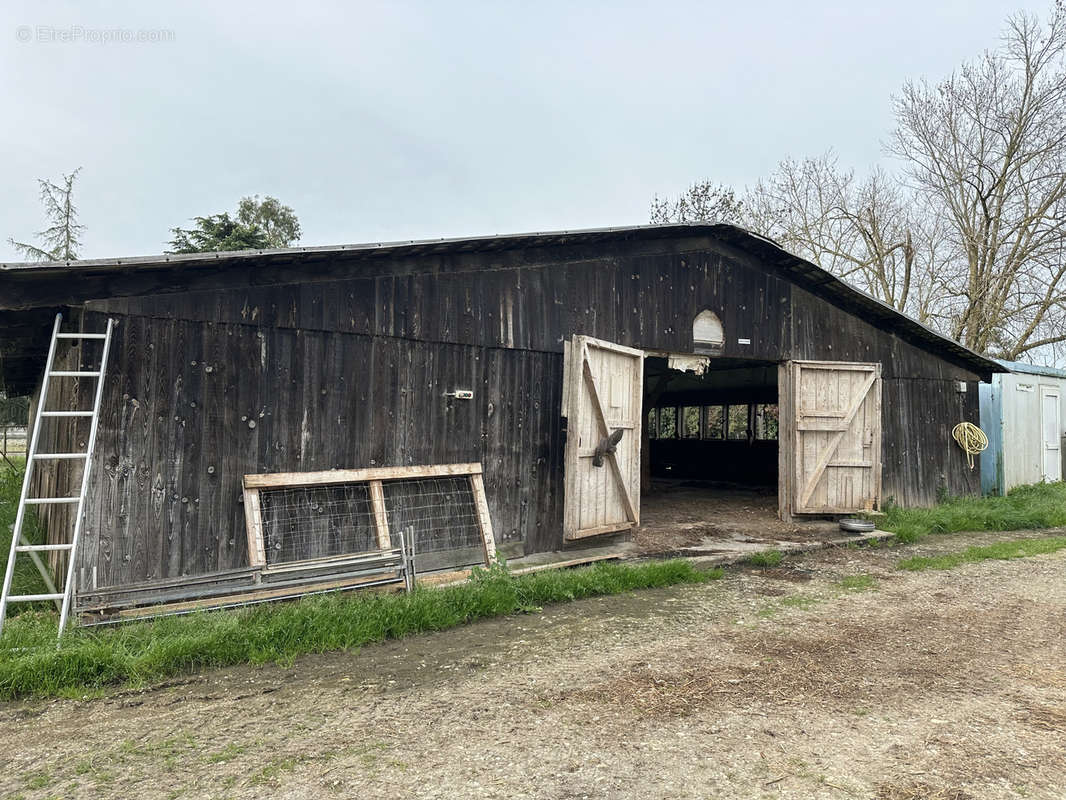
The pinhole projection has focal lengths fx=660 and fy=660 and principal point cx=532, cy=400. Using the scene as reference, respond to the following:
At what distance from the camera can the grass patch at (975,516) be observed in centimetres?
896

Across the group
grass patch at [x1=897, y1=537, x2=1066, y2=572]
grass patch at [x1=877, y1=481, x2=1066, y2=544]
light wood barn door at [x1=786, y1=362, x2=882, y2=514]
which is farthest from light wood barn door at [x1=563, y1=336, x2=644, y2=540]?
grass patch at [x1=877, y1=481, x2=1066, y2=544]

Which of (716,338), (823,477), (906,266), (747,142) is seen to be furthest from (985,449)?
(747,142)

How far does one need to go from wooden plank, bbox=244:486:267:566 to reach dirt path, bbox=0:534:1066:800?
1.12m

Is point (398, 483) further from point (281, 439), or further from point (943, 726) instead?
point (943, 726)

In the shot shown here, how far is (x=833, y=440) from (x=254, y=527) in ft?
24.7

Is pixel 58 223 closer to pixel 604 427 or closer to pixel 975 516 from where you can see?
pixel 604 427

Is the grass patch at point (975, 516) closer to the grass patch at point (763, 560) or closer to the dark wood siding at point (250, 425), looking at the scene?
the grass patch at point (763, 560)

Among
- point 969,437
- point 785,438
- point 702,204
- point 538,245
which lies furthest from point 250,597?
point 702,204

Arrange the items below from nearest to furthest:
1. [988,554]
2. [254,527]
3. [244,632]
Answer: [244,632]
[254,527]
[988,554]

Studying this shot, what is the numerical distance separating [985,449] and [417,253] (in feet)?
34.9

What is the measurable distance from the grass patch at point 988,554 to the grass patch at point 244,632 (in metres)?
3.95

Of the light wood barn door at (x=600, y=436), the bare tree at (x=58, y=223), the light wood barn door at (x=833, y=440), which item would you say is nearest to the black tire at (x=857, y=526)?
the light wood barn door at (x=833, y=440)

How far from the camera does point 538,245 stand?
7.02 metres

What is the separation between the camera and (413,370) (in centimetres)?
622
